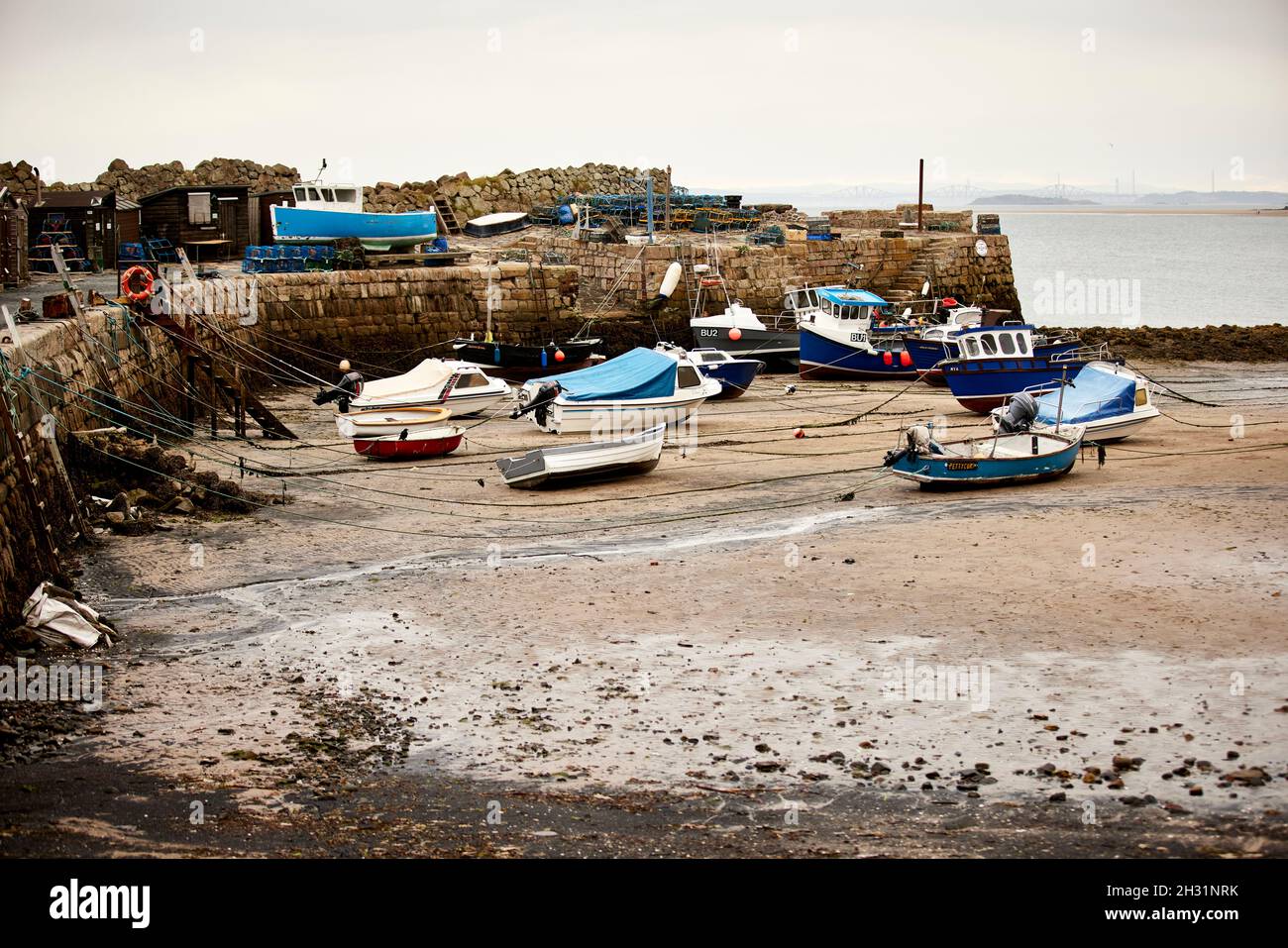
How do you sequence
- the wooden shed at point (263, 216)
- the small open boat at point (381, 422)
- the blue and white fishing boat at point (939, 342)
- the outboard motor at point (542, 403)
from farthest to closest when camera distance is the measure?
the wooden shed at point (263, 216) < the blue and white fishing boat at point (939, 342) < the outboard motor at point (542, 403) < the small open boat at point (381, 422)

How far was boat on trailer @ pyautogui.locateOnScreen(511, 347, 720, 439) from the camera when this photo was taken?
83.9ft

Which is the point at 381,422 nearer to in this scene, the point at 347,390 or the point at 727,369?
the point at 347,390

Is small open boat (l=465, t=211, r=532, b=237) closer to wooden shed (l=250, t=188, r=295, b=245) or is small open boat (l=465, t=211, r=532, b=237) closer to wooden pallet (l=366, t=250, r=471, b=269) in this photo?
wooden shed (l=250, t=188, r=295, b=245)

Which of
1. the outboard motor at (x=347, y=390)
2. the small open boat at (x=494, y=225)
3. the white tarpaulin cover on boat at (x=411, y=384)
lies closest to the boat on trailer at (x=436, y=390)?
the white tarpaulin cover on boat at (x=411, y=384)

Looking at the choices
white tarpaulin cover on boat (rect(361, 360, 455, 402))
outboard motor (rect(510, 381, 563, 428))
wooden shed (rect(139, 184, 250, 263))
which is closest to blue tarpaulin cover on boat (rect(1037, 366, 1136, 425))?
outboard motor (rect(510, 381, 563, 428))

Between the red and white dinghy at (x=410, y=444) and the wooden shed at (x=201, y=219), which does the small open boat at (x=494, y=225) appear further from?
the red and white dinghy at (x=410, y=444)

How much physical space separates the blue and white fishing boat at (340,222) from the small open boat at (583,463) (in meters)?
19.7

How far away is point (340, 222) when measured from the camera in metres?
38.6

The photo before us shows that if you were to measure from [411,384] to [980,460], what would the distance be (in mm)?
11618

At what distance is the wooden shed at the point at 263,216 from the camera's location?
41.6 m

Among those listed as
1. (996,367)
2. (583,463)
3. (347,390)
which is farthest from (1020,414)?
(347,390)

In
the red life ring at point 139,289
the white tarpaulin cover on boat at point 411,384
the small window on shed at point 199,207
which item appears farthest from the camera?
the small window on shed at point 199,207

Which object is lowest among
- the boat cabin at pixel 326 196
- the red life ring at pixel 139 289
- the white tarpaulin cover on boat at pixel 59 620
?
the white tarpaulin cover on boat at pixel 59 620

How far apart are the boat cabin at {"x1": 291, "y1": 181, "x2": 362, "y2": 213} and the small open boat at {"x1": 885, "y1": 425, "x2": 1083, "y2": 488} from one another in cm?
2421
